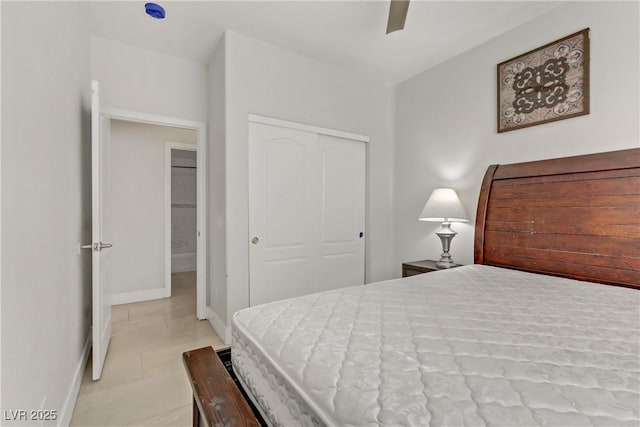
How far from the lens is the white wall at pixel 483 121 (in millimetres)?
1946

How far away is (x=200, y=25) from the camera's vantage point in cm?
252

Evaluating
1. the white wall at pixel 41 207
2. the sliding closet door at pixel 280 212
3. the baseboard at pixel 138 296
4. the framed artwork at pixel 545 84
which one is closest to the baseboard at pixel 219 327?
the sliding closet door at pixel 280 212

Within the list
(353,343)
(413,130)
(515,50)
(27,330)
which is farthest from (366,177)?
(27,330)

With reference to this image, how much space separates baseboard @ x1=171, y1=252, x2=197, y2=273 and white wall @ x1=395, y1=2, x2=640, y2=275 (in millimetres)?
4066

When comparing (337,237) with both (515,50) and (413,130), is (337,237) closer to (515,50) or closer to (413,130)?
(413,130)

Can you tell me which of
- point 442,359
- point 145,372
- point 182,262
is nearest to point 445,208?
point 442,359

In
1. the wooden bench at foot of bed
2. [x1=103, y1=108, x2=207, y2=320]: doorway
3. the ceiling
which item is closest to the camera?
the wooden bench at foot of bed

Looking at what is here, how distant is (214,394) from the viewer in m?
1.00

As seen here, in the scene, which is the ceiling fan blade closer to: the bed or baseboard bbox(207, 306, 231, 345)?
the bed

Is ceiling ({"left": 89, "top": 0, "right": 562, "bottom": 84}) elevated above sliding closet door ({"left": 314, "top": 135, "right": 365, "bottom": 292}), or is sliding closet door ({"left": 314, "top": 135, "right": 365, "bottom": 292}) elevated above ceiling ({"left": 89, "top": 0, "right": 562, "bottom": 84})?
ceiling ({"left": 89, "top": 0, "right": 562, "bottom": 84})

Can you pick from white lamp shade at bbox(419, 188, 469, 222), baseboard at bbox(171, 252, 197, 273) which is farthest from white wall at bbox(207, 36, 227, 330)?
baseboard at bbox(171, 252, 197, 273)

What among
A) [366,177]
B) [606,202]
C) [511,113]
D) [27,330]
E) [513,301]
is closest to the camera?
[27,330]

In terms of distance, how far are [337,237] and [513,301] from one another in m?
2.05

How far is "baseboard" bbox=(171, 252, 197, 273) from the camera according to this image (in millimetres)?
5679
